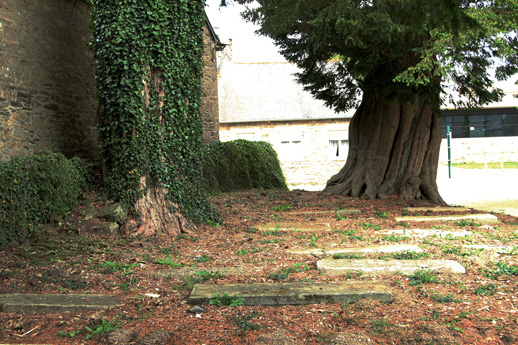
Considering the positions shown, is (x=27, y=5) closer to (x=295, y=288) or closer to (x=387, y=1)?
(x=387, y=1)

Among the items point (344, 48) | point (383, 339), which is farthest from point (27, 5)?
point (383, 339)

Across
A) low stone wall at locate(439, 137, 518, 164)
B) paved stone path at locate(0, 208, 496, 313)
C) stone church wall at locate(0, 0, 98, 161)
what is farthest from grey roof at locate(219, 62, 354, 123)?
paved stone path at locate(0, 208, 496, 313)

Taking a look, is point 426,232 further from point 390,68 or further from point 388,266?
point 390,68

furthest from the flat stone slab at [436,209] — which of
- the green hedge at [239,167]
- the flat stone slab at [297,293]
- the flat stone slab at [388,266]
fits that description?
the green hedge at [239,167]

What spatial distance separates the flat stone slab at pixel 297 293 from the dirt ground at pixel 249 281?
0.09 meters

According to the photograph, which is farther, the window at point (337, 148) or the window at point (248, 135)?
the window at point (248, 135)

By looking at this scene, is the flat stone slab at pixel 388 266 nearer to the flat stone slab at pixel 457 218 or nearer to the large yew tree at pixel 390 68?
the flat stone slab at pixel 457 218

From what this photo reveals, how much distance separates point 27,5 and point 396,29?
6.63 m

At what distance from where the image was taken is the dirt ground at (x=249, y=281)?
3254 millimetres

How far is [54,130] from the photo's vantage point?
29.7 ft

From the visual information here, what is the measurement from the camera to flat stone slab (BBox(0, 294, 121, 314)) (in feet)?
12.3

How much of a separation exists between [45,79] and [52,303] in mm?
6307

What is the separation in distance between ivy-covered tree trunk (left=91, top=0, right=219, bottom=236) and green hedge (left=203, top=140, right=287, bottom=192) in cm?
566

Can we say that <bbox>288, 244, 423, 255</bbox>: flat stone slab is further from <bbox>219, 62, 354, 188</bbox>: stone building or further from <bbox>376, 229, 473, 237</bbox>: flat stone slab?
<bbox>219, 62, 354, 188</bbox>: stone building
